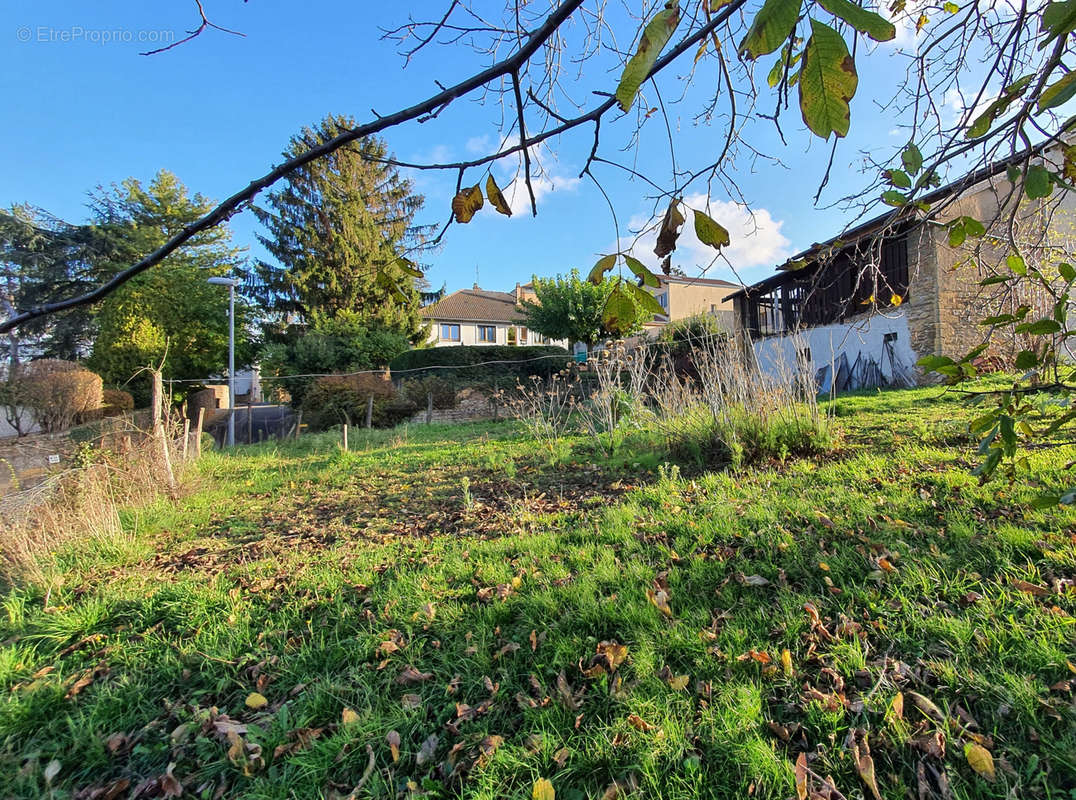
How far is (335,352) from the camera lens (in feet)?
57.0

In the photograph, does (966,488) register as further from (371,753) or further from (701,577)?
(371,753)

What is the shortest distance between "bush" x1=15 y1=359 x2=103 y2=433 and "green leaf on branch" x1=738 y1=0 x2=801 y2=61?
16.5 meters

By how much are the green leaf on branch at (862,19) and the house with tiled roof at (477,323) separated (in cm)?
3040

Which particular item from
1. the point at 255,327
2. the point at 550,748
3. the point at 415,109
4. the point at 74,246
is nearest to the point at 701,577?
the point at 550,748

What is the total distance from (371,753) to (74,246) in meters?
25.6

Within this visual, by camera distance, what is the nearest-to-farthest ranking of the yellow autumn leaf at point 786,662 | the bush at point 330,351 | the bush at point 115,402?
the yellow autumn leaf at point 786,662
the bush at point 115,402
the bush at point 330,351

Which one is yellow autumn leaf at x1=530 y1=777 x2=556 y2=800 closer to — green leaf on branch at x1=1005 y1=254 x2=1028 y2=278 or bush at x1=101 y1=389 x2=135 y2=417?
→ green leaf on branch at x1=1005 y1=254 x2=1028 y2=278

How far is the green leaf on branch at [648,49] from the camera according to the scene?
2.23 feet

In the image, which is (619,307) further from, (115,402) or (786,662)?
(115,402)

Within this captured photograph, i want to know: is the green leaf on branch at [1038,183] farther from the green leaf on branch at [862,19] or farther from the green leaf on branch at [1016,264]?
the green leaf on branch at [862,19]

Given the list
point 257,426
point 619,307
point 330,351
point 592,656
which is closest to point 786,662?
point 592,656

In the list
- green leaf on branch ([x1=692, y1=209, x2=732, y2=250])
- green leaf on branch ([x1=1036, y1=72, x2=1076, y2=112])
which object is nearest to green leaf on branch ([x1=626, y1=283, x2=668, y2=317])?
green leaf on branch ([x1=692, y1=209, x2=732, y2=250])

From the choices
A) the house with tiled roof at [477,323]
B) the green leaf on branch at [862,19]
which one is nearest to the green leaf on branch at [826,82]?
the green leaf on branch at [862,19]

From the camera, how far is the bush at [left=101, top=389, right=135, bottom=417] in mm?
12875
